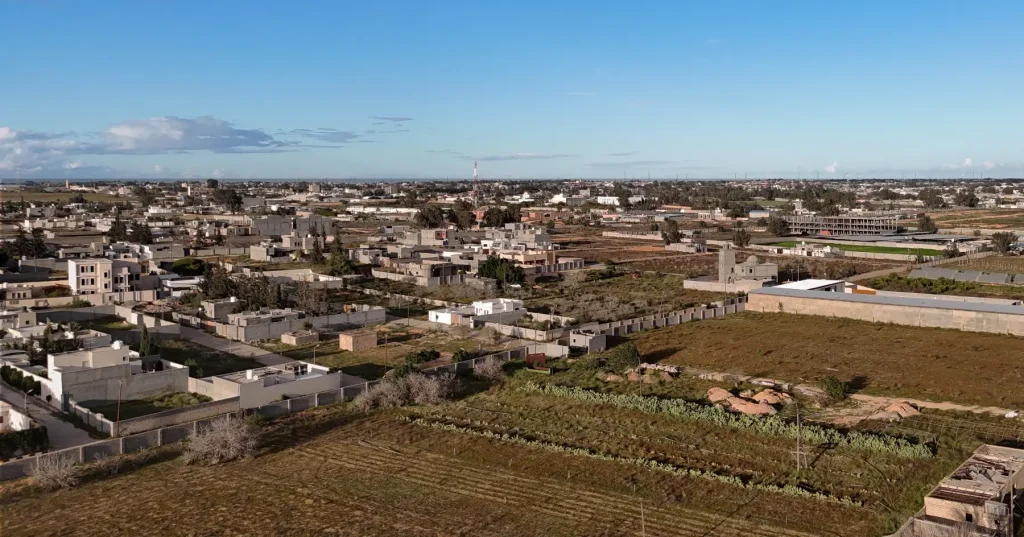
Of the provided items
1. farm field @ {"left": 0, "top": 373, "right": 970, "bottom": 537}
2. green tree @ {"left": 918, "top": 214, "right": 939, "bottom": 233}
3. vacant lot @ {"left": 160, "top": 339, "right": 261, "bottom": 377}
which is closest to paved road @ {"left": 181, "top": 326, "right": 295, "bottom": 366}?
vacant lot @ {"left": 160, "top": 339, "right": 261, "bottom": 377}

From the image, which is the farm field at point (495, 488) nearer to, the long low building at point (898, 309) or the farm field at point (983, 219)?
the long low building at point (898, 309)

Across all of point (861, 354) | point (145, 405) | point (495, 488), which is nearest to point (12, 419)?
point (145, 405)

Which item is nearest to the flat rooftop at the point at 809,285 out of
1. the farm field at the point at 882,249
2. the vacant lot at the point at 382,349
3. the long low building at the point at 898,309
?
the long low building at the point at 898,309

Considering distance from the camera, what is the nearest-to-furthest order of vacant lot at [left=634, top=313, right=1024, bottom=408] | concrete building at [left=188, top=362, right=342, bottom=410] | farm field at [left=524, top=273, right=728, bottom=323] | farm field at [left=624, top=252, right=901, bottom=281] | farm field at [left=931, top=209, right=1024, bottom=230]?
1. concrete building at [left=188, top=362, right=342, bottom=410]
2. vacant lot at [left=634, top=313, right=1024, bottom=408]
3. farm field at [left=524, top=273, right=728, bottom=323]
4. farm field at [left=624, top=252, right=901, bottom=281]
5. farm field at [left=931, top=209, right=1024, bottom=230]

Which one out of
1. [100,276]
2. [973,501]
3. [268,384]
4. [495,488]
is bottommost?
[495,488]

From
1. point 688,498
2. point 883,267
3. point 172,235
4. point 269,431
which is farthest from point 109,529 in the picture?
Answer: point 172,235

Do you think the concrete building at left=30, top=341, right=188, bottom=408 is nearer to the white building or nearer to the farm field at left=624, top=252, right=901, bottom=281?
the white building

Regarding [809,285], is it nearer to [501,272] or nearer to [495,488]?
[501,272]
